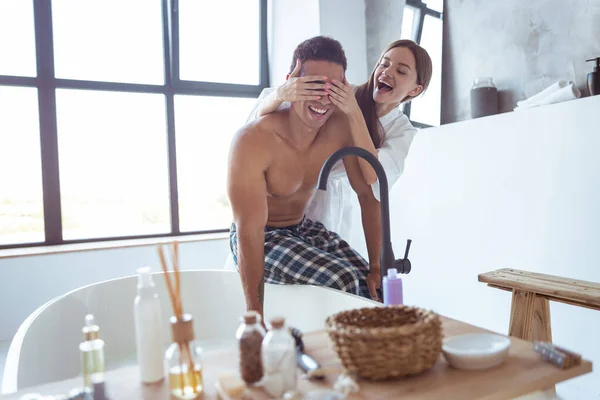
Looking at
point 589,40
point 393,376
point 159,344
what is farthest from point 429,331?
point 589,40

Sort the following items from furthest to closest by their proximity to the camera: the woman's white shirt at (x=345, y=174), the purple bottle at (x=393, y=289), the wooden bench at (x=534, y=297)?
the woman's white shirt at (x=345, y=174), the wooden bench at (x=534, y=297), the purple bottle at (x=393, y=289)

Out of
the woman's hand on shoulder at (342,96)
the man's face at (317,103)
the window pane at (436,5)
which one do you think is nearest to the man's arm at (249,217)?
the man's face at (317,103)

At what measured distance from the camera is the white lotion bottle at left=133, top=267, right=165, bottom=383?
751mm

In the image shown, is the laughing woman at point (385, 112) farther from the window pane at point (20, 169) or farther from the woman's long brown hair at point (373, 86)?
the window pane at point (20, 169)

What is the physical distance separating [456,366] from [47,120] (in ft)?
10.1

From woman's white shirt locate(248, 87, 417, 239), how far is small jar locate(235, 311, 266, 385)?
3.60ft

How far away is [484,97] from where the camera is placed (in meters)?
2.24

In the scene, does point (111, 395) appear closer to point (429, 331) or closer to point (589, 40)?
point (429, 331)

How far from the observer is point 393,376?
2.31 ft

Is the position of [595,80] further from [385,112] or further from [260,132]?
[260,132]

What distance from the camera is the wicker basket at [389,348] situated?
68cm

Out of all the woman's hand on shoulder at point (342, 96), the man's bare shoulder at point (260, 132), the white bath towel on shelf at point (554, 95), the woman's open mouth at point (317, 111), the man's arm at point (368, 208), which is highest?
the white bath towel on shelf at point (554, 95)

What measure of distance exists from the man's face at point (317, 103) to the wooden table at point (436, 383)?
3.10 feet

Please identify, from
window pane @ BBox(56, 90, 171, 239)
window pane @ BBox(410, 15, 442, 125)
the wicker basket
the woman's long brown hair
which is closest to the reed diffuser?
the wicker basket
